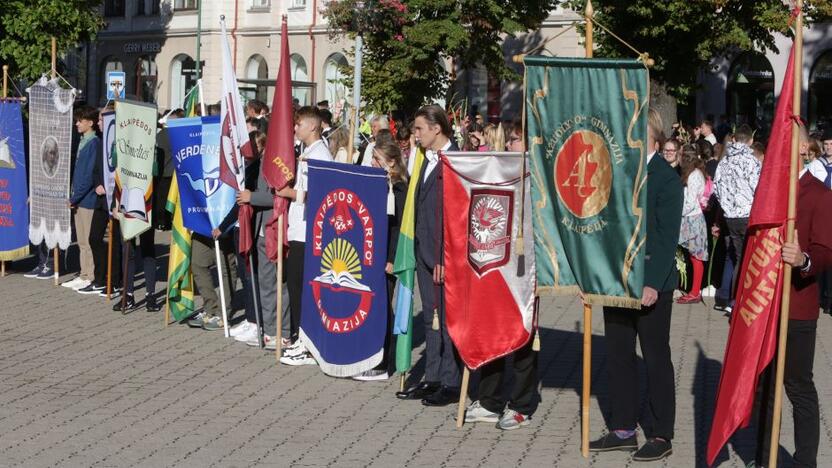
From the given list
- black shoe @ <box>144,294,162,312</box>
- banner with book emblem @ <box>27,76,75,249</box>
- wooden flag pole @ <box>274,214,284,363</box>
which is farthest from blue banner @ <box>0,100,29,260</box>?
wooden flag pole @ <box>274,214,284,363</box>

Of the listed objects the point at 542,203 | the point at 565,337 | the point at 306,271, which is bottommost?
the point at 565,337

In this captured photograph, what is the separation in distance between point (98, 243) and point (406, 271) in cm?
636

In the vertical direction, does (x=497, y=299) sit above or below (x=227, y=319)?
above

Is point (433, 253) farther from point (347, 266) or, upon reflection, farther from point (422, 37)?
point (422, 37)

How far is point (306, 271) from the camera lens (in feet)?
36.3

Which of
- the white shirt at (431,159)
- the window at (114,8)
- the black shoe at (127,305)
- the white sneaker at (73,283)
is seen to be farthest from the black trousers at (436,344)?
the window at (114,8)

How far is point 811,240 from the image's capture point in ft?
24.3

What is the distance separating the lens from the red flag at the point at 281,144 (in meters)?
11.6

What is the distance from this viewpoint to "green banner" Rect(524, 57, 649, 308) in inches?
319

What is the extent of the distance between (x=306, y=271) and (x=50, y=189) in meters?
5.97

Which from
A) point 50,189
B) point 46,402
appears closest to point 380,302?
point 46,402

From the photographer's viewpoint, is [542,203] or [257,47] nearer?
[542,203]

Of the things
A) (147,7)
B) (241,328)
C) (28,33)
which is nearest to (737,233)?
(241,328)

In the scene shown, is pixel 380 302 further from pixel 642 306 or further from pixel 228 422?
pixel 642 306
